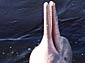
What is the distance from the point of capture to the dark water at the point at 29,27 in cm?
138

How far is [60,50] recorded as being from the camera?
3.12 feet

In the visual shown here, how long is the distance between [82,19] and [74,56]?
324mm

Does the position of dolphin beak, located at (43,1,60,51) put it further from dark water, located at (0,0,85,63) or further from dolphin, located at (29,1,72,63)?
dark water, located at (0,0,85,63)

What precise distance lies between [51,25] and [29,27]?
627 millimetres

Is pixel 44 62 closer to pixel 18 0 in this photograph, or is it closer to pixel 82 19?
pixel 82 19

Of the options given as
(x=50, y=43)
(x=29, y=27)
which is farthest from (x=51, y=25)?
(x=29, y=27)

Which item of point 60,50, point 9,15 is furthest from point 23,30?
point 60,50

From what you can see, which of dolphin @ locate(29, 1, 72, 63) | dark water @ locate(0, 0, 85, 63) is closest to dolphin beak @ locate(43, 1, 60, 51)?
dolphin @ locate(29, 1, 72, 63)

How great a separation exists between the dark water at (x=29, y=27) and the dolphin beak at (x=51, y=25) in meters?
0.43

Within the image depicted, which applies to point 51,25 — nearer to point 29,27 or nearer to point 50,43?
point 50,43

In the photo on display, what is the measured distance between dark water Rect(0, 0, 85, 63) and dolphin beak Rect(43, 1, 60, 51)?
0.43 metres

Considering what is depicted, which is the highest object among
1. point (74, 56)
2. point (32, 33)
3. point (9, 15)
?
point (9, 15)

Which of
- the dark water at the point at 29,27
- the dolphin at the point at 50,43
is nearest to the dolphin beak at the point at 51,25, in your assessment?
the dolphin at the point at 50,43

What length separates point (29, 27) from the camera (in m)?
1.54
